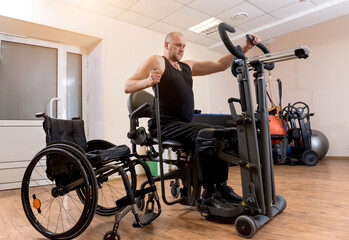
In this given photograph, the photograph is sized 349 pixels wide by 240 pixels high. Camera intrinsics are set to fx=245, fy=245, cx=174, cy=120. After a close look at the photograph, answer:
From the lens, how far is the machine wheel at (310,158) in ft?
13.6

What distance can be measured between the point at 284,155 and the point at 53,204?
12.5ft

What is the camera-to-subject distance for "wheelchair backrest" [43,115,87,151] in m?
1.50

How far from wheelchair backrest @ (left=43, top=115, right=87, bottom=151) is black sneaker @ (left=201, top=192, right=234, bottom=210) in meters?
0.94

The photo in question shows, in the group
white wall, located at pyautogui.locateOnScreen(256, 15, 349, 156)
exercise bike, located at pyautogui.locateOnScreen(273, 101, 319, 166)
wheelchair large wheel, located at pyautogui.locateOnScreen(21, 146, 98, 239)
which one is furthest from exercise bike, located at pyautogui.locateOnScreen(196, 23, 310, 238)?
Result: white wall, located at pyautogui.locateOnScreen(256, 15, 349, 156)

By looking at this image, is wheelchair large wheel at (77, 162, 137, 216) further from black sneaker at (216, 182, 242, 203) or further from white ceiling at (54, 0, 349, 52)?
white ceiling at (54, 0, 349, 52)

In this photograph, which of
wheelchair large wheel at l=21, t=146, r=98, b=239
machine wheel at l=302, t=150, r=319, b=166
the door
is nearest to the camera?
wheelchair large wheel at l=21, t=146, r=98, b=239

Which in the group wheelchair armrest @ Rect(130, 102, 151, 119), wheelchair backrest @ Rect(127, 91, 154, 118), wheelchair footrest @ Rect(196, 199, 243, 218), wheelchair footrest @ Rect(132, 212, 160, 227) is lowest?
wheelchair footrest @ Rect(132, 212, 160, 227)

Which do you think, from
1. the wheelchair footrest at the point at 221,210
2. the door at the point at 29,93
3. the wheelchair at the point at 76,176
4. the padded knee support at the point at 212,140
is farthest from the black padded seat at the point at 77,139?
the door at the point at 29,93

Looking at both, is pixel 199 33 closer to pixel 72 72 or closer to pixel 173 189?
pixel 72 72

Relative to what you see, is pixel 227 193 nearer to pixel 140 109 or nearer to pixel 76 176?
pixel 140 109

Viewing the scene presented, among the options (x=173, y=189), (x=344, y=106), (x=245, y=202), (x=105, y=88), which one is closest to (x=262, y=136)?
(x=245, y=202)

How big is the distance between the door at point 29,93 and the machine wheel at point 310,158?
3.83m

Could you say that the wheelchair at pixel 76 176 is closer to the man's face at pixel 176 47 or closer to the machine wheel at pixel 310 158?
the man's face at pixel 176 47

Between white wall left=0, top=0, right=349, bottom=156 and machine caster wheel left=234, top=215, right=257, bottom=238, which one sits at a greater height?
white wall left=0, top=0, right=349, bottom=156
